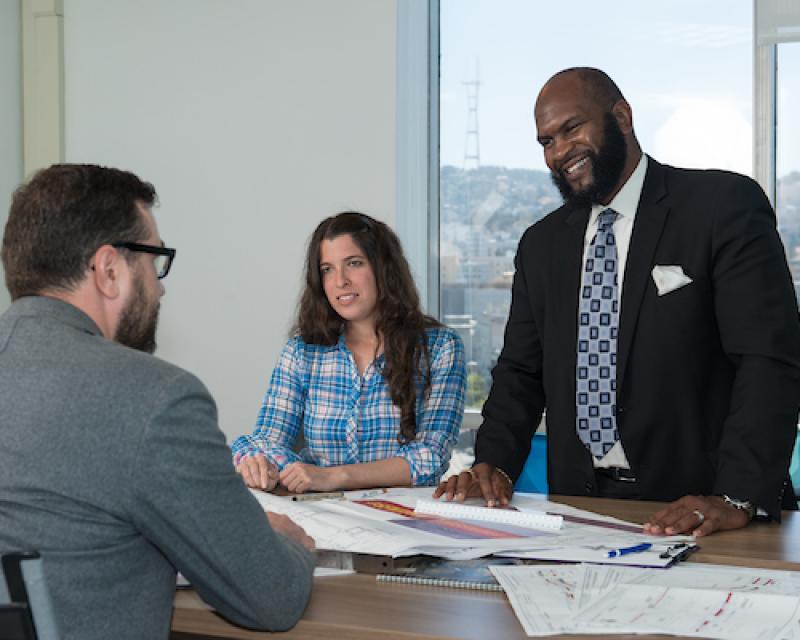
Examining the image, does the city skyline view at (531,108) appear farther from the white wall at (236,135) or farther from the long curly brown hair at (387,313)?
the long curly brown hair at (387,313)

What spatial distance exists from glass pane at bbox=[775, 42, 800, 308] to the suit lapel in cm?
215

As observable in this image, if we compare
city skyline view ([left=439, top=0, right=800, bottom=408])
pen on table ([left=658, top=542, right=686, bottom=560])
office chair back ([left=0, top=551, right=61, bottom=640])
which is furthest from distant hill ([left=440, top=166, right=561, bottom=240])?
office chair back ([left=0, top=551, right=61, bottom=640])

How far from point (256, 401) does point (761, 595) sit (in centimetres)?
350

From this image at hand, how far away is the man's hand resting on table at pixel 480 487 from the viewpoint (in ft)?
7.02

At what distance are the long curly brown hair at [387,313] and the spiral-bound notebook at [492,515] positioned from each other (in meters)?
0.80

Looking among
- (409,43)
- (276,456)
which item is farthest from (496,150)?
(276,456)

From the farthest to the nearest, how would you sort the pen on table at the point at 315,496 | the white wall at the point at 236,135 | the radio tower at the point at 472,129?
the radio tower at the point at 472,129
the white wall at the point at 236,135
the pen on table at the point at 315,496

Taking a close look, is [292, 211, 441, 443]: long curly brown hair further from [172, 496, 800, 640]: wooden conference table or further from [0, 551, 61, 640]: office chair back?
[0, 551, 61, 640]: office chair back

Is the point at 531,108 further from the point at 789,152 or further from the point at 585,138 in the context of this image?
the point at 585,138

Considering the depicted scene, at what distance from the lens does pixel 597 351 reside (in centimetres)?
239

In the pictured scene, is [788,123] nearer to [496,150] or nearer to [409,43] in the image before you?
[496,150]

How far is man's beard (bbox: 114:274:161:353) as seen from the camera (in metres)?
1.49

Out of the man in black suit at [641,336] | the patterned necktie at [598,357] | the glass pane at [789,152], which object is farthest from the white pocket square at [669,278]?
the glass pane at [789,152]

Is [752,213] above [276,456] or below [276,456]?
above
